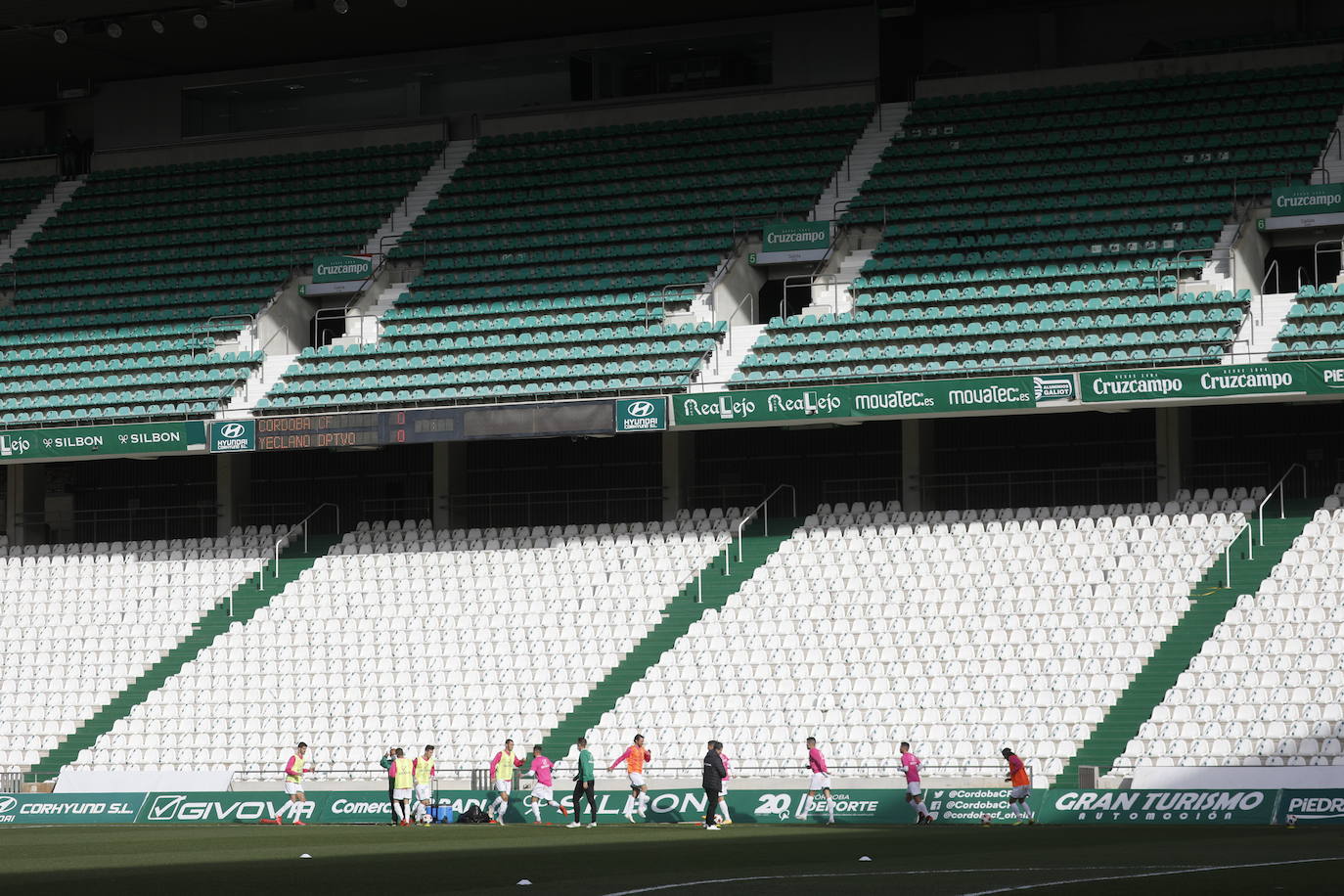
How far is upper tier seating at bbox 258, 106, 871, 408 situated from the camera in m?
37.2

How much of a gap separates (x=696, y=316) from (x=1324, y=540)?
1242 cm

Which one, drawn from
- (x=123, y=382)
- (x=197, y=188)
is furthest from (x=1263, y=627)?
(x=197, y=188)

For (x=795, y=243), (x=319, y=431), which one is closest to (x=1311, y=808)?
(x=795, y=243)

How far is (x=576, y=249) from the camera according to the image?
1565 inches

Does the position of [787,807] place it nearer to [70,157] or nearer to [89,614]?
[89,614]

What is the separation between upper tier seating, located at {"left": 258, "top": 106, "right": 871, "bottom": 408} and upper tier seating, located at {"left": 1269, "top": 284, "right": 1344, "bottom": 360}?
396 inches

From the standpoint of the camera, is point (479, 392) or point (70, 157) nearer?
point (479, 392)

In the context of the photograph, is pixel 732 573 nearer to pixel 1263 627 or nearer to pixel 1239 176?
pixel 1263 627

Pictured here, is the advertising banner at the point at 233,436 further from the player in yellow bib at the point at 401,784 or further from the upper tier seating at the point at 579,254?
the player in yellow bib at the point at 401,784

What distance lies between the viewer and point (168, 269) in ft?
139

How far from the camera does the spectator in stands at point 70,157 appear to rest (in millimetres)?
47344

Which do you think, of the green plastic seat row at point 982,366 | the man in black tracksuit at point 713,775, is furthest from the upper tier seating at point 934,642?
the man in black tracksuit at point 713,775

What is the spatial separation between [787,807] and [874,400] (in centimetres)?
863

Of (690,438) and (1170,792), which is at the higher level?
(690,438)
